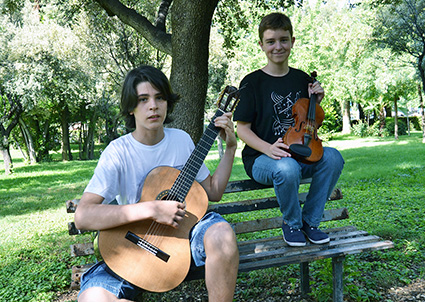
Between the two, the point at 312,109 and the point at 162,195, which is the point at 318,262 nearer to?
the point at 312,109

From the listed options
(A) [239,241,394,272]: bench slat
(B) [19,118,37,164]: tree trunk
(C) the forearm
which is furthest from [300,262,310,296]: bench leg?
(B) [19,118,37,164]: tree trunk

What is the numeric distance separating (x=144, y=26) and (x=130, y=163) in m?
2.94

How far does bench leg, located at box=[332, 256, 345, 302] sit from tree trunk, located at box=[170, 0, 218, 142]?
81.3 inches

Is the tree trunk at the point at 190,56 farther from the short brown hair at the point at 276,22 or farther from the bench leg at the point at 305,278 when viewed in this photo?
the bench leg at the point at 305,278

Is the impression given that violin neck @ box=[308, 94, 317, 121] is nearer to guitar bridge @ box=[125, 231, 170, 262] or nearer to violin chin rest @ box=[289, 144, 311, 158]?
violin chin rest @ box=[289, 144, 311, 158]

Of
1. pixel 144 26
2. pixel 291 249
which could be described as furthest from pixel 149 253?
pixel 144 26

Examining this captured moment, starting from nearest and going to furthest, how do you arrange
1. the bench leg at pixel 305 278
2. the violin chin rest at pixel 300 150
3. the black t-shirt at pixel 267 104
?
the violin chin rest at pixel 300 150
the black t-shirt at pixel 267 104
the bench leg at pixel 305 278

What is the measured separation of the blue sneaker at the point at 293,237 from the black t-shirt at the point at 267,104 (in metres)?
0.58

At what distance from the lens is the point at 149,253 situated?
229 cm

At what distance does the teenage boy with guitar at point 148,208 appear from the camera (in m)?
2.20

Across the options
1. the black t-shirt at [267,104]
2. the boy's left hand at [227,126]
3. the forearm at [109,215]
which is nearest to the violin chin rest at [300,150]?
the black t-shirt at [267,104]

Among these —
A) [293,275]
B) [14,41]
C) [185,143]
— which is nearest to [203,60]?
[185,143]

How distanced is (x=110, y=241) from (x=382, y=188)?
7412 millimetres

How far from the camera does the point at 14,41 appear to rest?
1761 cm
